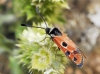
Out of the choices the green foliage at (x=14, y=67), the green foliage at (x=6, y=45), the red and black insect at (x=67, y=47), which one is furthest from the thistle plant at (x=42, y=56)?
the green foliage at (x=6, y=45)

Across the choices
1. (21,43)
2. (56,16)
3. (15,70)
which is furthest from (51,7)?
(15,70)

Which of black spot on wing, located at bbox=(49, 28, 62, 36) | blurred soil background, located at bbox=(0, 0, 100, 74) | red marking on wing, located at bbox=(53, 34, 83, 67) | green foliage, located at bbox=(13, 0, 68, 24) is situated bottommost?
blurred soil background, located at bbox=(0, 0, 100, 74)

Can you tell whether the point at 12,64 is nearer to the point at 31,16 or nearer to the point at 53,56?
the point at 31,16

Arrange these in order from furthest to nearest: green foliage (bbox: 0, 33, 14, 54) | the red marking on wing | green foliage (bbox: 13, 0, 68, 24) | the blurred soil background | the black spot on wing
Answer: the blurred soil background
green foliage (bbox: 0, 33, 14, 54)
green foliage (bbox: 13, 0, 68, 24)
the black spot on wing
the red marking on wing

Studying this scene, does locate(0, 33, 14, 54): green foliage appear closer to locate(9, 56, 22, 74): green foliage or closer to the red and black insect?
locate(9, 56, 22, 74): green foliage

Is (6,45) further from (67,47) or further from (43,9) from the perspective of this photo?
(67,47)

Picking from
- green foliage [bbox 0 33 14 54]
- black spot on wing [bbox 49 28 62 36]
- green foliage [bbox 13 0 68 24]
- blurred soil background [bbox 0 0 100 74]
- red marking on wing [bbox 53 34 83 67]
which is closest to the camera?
red marking on wing [bbox 53 34 83 67]

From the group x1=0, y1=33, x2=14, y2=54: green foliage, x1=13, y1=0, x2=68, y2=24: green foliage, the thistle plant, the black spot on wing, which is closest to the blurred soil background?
x1=0, y1=33, x2=14, y2=54: green foliage

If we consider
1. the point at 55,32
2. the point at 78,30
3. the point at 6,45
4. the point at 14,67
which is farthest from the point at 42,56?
the point at 78,30

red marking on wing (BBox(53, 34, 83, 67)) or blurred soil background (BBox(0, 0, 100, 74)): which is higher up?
red marking on wing (BBox(53, 34, 83, 67))
